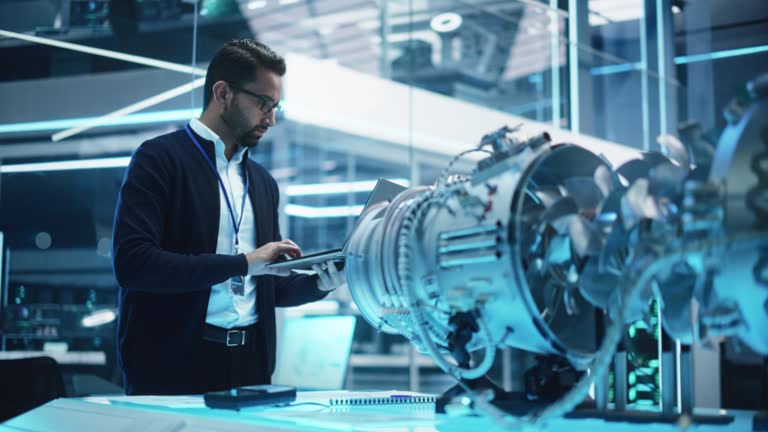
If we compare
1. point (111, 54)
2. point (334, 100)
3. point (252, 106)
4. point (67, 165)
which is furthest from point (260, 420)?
point (334, 100)

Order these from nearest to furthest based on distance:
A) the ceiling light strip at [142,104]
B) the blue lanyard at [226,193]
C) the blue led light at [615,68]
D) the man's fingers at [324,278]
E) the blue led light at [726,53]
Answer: the man's fingers at [324,278]
the blue lanyard at [226,193]
the ceiling light strip at [142,104]
the blue led light at [726,53]
the blue led light at [615,68]

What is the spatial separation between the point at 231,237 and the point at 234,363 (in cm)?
28

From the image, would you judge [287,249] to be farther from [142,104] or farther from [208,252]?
[142,104]

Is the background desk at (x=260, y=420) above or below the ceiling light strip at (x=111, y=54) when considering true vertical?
below

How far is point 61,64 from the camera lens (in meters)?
3.32

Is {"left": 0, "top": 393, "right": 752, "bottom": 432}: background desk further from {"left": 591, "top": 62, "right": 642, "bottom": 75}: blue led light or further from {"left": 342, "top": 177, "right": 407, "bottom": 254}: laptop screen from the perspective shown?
{"left": 591, "top": 62, "right": 642, "bottom": 75}: blue led light

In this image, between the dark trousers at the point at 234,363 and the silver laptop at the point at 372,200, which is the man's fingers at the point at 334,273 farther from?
the dark trousers at the point at 234,363

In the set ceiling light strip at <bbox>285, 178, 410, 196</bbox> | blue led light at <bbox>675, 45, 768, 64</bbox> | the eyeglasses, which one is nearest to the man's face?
the eyeglasses

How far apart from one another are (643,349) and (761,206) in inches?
15.8

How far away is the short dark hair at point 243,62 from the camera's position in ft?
5.89

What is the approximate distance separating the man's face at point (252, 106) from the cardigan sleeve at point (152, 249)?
0.60ft

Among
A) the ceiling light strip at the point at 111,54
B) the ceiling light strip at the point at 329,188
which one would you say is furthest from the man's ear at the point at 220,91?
the ceiling light strip at the point at 329,188

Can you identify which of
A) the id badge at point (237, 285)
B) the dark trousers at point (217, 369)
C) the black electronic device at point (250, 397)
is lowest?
the dark trousers at point (217, 369)

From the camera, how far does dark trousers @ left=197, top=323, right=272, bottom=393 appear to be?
5.44ft
